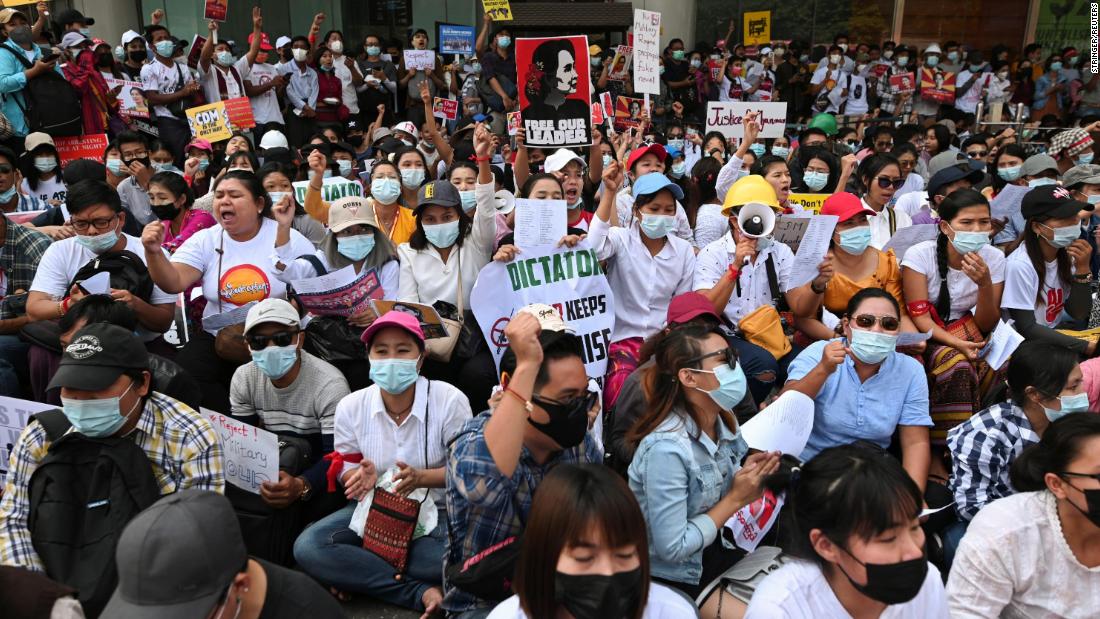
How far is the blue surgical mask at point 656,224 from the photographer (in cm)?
518

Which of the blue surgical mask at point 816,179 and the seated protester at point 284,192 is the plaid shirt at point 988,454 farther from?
the seated protester at point 284,192

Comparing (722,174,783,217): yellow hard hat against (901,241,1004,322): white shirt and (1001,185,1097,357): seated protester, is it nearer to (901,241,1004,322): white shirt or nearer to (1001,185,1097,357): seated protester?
(901,241,1004,322): white shirt

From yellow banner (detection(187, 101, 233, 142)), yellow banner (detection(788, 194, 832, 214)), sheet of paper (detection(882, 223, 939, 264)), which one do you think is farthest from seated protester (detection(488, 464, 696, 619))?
yellow banner (detection(187, 101, 233, 142))

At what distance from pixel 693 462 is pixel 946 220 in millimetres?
3095

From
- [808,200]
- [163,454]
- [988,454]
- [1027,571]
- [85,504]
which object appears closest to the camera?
[1027,571]

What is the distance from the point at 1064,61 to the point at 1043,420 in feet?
58.7

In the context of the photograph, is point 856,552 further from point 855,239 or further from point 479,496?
point 855,239

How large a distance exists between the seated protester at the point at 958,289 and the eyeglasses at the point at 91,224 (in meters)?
4.91

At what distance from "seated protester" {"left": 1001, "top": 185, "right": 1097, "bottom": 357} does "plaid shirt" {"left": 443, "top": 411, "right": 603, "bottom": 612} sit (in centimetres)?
357

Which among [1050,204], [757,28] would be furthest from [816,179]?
[757,28]

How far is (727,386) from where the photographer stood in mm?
3172

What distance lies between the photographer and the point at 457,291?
17.3 feet

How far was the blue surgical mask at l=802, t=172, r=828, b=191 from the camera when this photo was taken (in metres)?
7.30

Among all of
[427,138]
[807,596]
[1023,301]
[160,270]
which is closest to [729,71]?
[427,138]
